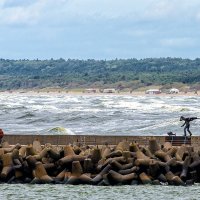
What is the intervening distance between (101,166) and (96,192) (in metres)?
2.23

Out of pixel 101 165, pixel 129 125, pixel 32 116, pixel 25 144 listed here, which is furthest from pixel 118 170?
pixel 32 116

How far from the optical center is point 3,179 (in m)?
32.7

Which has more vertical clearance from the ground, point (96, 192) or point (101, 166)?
point (101, 166)

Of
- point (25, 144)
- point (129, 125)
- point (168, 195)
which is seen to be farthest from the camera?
point (129, 125)

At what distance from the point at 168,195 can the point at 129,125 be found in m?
41.6

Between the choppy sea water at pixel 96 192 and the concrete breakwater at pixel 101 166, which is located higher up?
the concrete breakwater at pixel 101 166

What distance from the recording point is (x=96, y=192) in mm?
30375

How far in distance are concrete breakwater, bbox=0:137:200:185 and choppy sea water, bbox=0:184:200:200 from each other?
0.58 meters

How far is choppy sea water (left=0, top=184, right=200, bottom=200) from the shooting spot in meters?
29.4

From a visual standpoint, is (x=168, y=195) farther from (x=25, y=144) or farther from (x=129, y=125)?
(x=129, y=125)

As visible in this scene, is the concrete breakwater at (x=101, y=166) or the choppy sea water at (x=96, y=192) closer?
the choppy sea water at (x=96, y=192)

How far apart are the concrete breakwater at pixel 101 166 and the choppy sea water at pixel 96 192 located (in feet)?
1.92

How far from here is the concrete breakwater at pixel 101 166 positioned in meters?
32.3

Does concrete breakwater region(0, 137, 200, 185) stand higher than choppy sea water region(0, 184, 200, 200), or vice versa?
concrete breakwater region(0, 137, 200, 185)
